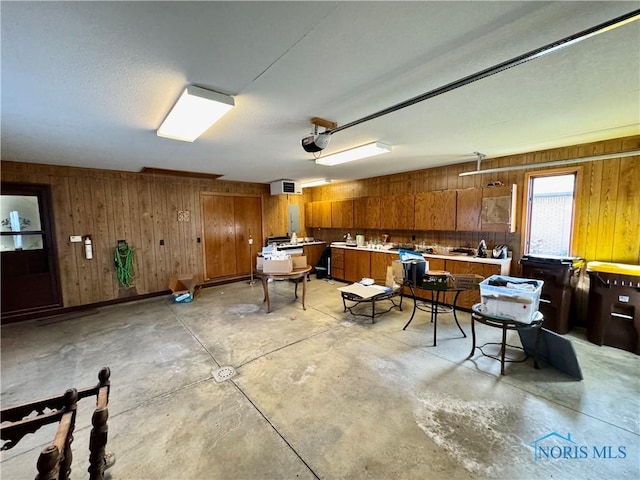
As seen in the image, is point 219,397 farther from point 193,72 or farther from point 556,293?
point 556,293

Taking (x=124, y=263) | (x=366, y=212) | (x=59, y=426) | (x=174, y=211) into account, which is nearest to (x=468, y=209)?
(x=366, y=212)

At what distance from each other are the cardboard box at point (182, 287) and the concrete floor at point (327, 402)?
3.96ft

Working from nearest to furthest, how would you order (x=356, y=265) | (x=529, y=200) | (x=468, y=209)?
(x=529, y=200) → (x=468, y=209) → (x=356, y=265)

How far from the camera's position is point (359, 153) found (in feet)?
11.7

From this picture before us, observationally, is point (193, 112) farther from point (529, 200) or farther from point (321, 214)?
point (321, 214)

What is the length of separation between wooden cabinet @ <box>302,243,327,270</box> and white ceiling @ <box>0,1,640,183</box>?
14.5ft

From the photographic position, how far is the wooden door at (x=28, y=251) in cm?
404

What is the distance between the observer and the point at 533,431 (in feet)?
6.12

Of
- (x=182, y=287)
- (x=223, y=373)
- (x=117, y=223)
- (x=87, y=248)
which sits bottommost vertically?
(x=223, y=373)

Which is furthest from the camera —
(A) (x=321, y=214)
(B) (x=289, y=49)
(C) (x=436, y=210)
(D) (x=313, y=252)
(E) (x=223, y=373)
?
(D) (x=313, y=252)

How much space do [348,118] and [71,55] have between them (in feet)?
6.52

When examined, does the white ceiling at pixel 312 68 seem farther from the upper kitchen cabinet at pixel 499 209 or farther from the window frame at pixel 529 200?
the upper kitchen cabinet at pixel 499 209

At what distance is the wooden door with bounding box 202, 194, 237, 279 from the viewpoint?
6105mm

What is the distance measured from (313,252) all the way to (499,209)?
460 cm
